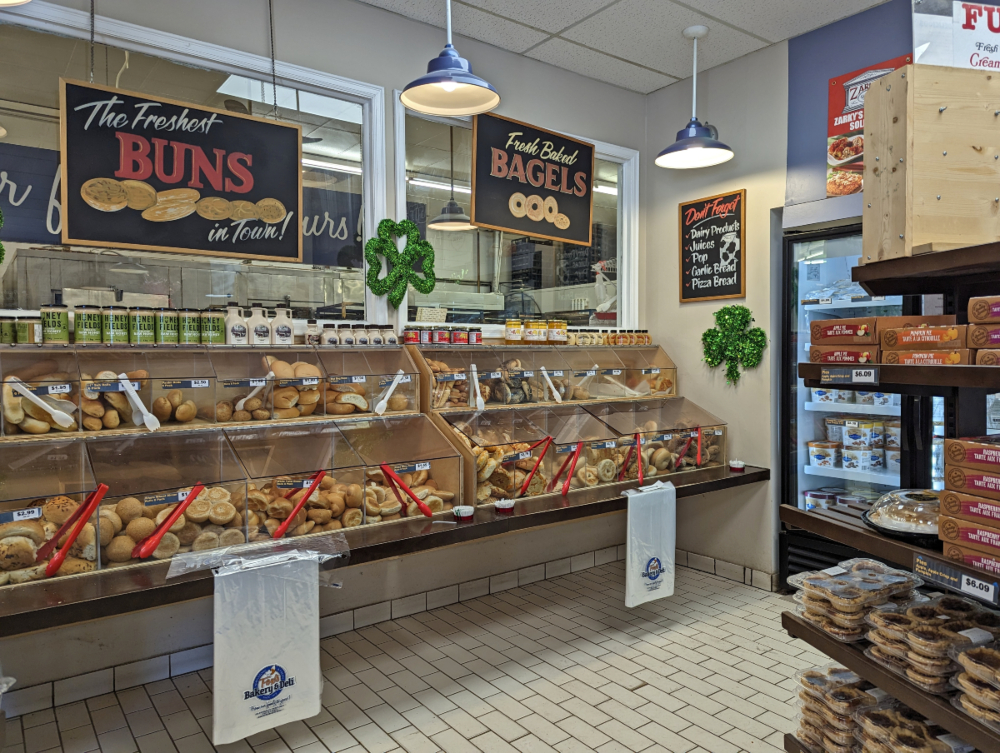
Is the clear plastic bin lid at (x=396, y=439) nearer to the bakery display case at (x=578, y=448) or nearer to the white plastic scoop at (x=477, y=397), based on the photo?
the white plastic scoop at (x=477, y=397)

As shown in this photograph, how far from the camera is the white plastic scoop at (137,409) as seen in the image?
8.79 feet

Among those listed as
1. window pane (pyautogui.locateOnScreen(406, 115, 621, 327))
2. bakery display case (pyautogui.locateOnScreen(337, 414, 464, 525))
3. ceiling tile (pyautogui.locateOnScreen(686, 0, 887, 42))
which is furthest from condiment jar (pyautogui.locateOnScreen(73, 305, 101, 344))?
ceiling tile (pyautogui.locateOnScreen(686, 0, 887, 42))

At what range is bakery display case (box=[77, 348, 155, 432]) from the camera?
2.60 metres

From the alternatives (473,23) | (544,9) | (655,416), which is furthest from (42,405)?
(655,416)

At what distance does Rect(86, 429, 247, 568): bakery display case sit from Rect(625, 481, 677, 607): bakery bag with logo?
1.98 meters

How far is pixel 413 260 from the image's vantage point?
396cm

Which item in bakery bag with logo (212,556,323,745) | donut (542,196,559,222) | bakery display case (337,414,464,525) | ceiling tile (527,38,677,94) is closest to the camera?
bakery bag with logo (212,556,323,745)

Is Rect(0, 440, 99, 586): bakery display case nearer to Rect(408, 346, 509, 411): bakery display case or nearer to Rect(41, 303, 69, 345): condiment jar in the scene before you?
Rect(41, 303, 69, 345): condiment jar

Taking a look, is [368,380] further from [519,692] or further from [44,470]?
[519,692]

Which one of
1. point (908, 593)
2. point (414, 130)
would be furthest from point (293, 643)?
point (414, 130)

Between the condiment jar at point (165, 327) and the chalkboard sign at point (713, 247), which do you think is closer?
the condiment jar at point (165, 327)

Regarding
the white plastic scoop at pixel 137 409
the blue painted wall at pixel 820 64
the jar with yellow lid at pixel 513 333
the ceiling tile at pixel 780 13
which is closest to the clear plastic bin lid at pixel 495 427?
the jar with yellow lid at pixel 513 333

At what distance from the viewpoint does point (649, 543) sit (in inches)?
143

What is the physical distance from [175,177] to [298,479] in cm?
167
